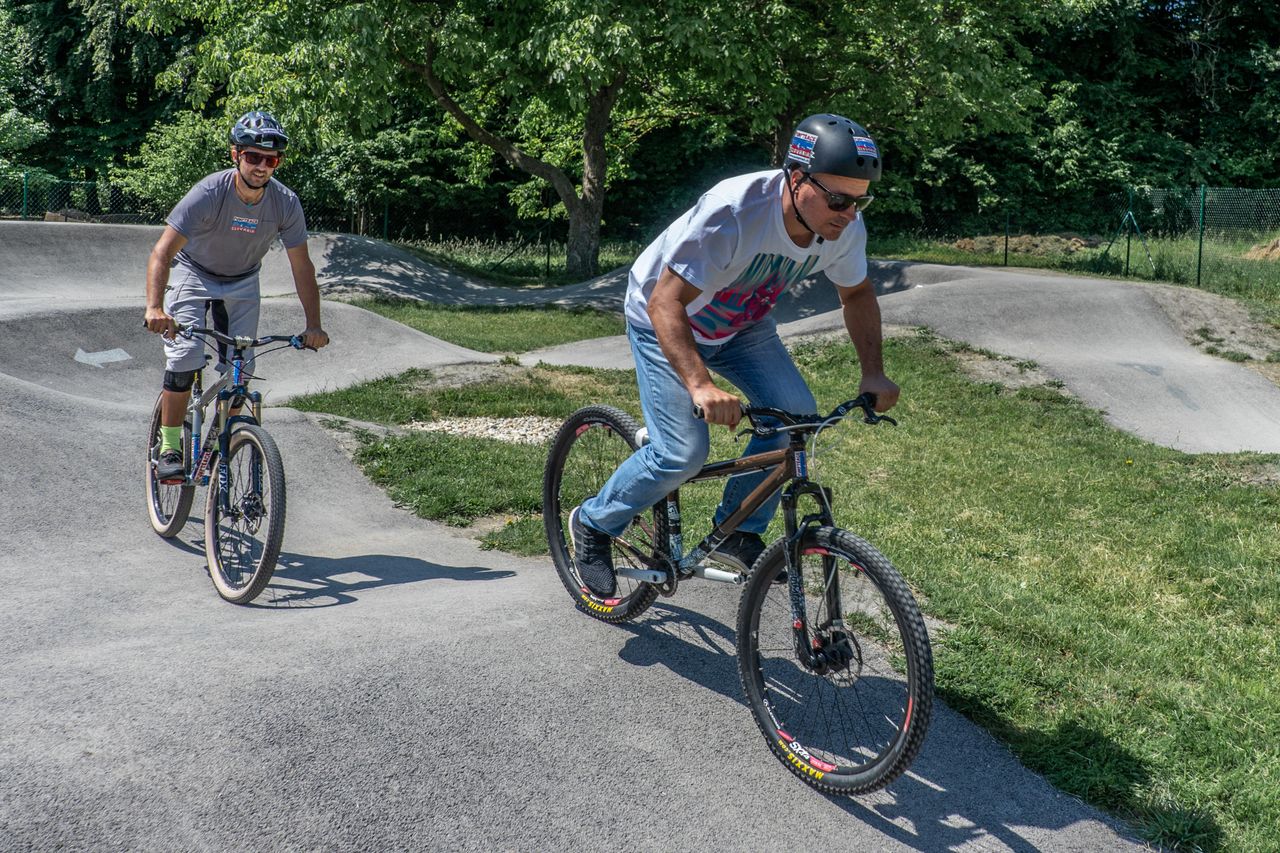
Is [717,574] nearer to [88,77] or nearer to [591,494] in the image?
[591,494]

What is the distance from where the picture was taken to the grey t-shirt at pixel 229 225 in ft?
17.6

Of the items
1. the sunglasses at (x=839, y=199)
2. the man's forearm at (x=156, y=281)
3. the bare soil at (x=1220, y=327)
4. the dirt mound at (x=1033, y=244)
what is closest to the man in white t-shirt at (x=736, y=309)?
the sunglasses at (x=839, y=199)

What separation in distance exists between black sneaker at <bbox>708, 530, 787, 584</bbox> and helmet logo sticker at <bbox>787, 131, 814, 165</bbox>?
4.35 feet

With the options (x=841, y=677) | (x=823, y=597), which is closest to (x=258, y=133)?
(x=823, y=597)

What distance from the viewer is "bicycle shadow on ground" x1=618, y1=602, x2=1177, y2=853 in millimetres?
3285

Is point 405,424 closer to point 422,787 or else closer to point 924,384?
point 924,384

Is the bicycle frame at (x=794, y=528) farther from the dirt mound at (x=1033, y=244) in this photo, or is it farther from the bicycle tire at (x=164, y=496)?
the dirt mound at (x=1033, y=244)

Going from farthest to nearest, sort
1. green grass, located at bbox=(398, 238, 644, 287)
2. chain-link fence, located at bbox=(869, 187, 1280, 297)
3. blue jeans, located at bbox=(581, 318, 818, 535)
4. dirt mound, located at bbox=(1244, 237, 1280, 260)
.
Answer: green grass, located at bbox=(398, 238, 644, 287)
dirt mound, located at bbox=(1244, 237, 1280, 260)
chain-link fence, located at bbox=(869, 187, 1280, 297)
blue jeans, located at bbox=(581, 318, 818, 535)

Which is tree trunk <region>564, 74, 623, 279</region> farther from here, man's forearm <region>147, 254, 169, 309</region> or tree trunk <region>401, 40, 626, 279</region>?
man's forearm <region>147, 254, 169, 309</region>

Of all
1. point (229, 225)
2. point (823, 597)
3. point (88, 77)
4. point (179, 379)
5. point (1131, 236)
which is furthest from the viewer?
point (88, 77)

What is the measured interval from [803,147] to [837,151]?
0.40 feet

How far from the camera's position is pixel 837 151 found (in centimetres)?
330

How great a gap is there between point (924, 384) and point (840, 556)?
27.2 feet

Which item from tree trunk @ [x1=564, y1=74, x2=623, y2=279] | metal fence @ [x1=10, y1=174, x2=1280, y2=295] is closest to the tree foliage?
tree trunk @ [x1=564, y1=74, x2=623, y2=279]
